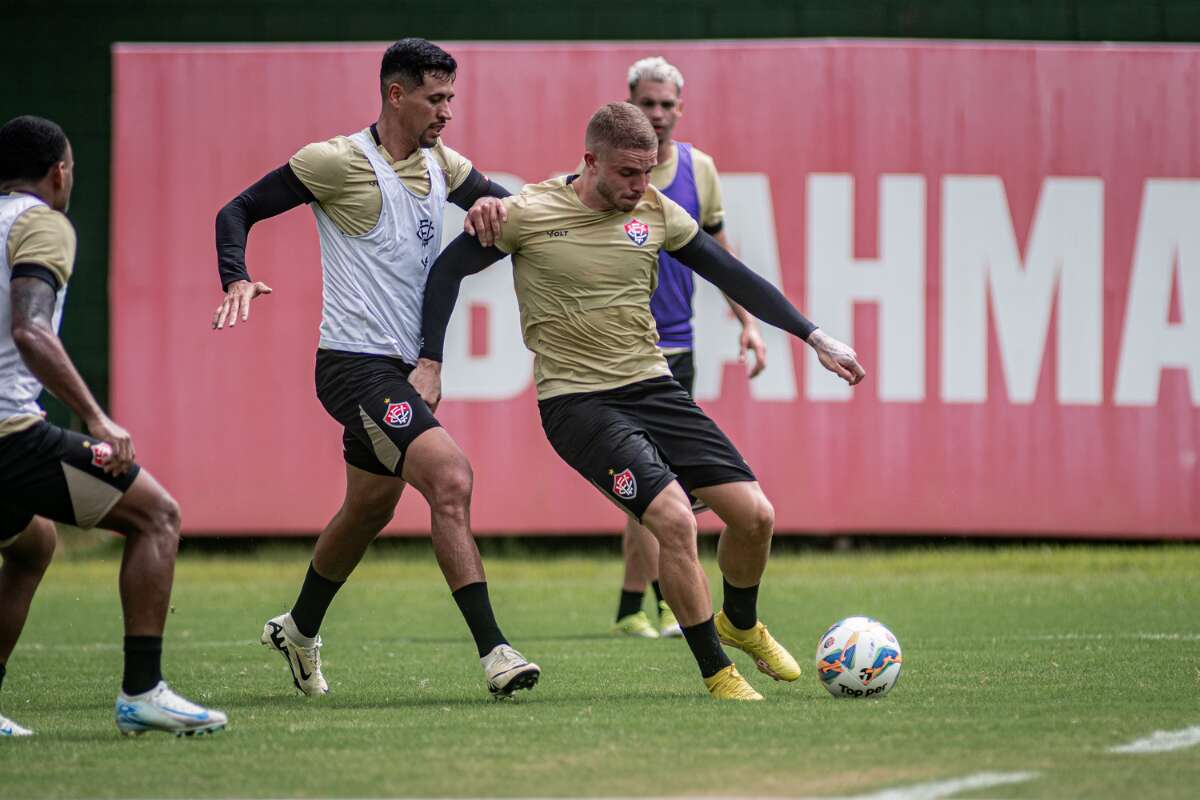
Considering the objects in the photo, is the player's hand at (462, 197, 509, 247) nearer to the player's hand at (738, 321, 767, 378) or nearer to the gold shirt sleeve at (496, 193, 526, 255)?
the gold shirt sleeve at (496, 193, 526, 255)

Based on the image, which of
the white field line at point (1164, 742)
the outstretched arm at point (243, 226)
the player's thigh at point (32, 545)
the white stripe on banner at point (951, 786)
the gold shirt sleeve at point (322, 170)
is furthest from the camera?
the gold shirt sleeve at point (322, 170)

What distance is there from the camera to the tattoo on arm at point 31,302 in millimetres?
5449

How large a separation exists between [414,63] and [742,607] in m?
2.56

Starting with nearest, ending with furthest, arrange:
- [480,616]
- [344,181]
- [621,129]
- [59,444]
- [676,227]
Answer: [59,444]
[480,616]
[621,129]
[676,227]
[344,181]

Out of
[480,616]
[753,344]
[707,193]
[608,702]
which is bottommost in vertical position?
[608,702]

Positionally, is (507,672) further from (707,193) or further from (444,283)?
(707,193)

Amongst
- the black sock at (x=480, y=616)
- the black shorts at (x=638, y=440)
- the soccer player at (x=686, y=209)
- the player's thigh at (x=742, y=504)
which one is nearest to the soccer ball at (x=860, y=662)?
the player's thigh at (x=742, y=504)

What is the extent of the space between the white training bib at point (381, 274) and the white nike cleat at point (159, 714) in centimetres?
181

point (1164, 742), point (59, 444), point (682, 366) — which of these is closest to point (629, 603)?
point (682, 366)

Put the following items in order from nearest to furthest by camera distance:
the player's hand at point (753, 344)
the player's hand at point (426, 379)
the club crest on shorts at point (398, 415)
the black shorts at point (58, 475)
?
the black shorts at point (58, 475) < the club crest on shorts at point (398, 415) < the player's hand at point (426, 379) < the player's hand at point (753, 344)

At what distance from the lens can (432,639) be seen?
9.77 metres

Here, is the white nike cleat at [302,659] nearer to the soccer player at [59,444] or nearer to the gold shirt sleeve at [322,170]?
the soccer player at [59,444]

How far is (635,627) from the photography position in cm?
971

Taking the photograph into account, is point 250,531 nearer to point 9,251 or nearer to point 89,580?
point 89,580
